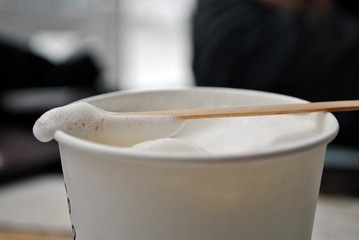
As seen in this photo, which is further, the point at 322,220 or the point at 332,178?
the point at 332,178

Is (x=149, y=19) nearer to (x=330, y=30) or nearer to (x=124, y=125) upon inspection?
(x=330, y=30)

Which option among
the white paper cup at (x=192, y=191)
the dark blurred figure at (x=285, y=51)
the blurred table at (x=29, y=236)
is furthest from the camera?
the dark blurred figure at (x=285, y=51)

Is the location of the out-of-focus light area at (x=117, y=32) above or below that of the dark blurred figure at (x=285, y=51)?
below

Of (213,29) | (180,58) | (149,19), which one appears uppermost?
(213,29)

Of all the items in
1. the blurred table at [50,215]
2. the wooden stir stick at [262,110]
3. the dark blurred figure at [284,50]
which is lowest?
the blurred table at [50,215]

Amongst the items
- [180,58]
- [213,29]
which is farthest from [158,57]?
[213,29]

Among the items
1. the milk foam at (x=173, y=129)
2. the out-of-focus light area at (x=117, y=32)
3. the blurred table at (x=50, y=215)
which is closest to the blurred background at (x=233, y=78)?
the blurred table at (x=50, y=215)

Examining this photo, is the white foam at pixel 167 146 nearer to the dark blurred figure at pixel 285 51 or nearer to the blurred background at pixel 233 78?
the blurred background at pixel 233 78

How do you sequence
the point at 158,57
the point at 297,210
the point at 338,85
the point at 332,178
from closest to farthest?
the point at 297,210, the point at 332,178, the point at 338,85, the point at 158,57
